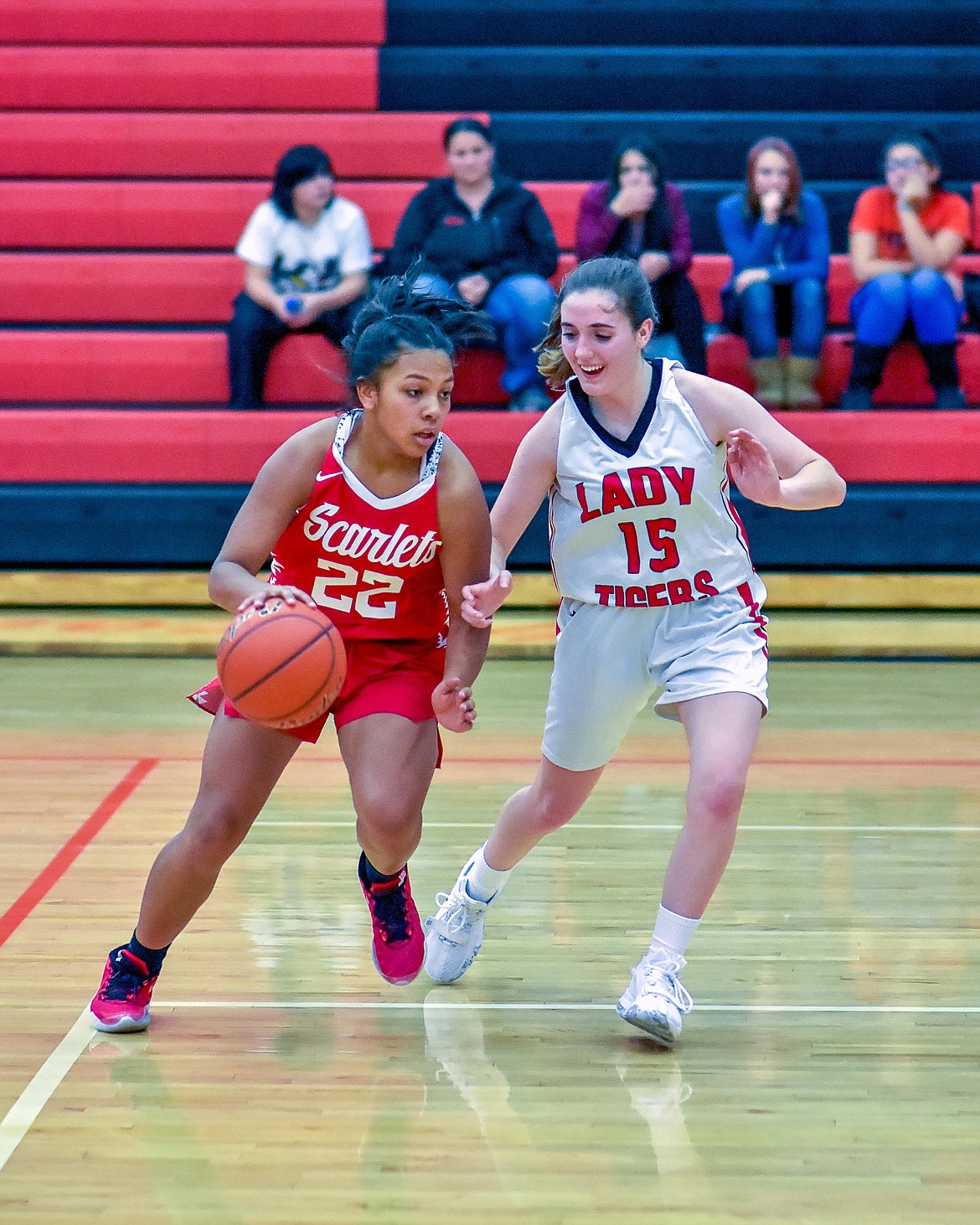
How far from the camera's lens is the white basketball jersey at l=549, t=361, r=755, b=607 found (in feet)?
9.55

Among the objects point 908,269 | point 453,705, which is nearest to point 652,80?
point 908,269

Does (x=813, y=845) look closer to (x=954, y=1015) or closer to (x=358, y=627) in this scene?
(x=954, y=1015)

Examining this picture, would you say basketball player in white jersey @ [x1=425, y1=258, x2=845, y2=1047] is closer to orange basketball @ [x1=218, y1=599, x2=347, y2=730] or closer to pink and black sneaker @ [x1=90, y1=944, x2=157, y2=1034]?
orange basketball @ [x1=218, y1=599, x2=347, y2=730]

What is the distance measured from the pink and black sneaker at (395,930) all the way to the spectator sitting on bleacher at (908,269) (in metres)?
4.67

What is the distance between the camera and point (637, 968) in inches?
112

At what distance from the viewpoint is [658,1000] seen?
9.11 ft

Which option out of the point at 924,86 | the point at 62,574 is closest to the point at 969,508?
the point at 924,86

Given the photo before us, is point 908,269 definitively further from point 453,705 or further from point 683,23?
point 453,705

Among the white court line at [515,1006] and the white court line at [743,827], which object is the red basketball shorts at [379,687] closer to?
the white court line at [515,1006]

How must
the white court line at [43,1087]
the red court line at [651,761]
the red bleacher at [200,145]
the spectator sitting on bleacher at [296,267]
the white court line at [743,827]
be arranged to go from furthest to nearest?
1. the red bleacher at [200,145]
2. the spectator sitting on bleacher at [296,267]
3. the red court line at [651,761]
4. the white court line at [743,827]
5. the white court line at [43,1087]

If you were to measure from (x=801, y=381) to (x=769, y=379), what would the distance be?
0.14 metres

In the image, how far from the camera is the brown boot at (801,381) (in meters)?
7.12

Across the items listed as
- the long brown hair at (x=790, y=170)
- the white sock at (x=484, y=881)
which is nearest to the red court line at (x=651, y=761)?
the white sock at (x=484, y=881)

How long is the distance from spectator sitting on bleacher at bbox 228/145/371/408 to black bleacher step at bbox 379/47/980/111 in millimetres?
1690
